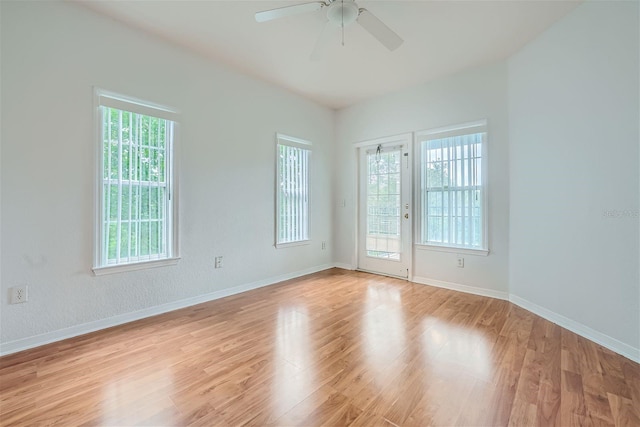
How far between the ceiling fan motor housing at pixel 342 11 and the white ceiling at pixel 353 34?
0.37ft

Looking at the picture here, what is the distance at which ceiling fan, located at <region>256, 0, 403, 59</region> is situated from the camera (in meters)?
2.08

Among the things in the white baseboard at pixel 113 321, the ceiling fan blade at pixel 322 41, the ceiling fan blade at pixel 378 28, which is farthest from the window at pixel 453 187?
the white baseboard at pixel 113 321

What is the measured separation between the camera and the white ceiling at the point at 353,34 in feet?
8.02

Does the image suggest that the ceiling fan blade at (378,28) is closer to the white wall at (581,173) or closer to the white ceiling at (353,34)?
the white ceiling at (353,34)

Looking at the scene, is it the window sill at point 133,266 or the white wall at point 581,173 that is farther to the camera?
the window sill at point 133,266

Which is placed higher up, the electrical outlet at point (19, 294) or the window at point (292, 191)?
the window at point (292, 191)

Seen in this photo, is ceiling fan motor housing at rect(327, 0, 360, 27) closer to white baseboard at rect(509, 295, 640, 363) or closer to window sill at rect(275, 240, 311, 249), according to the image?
window sill at rect(275, 240, 311, 249)

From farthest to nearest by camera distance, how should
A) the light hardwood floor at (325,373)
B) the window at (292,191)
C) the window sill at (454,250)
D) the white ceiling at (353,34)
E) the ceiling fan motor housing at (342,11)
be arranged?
the window at (292,191)
the window sill at (454,250)
the white ceiling at (353,34)
the ceiling fan motor housing at (342,11)
the light hardwood floor at (325,373)

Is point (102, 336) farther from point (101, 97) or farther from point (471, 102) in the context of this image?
point (471, 102)

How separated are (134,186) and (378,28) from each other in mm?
2544

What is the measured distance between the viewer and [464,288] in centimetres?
365

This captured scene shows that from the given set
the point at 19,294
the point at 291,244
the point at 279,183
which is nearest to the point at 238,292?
the point at 291,244

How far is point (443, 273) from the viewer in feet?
12.6

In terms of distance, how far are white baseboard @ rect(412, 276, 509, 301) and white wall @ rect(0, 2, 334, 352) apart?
86.5 inches
